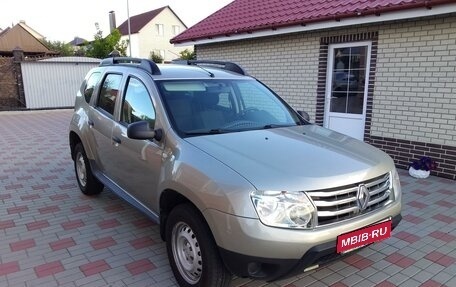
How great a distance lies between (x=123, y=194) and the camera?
13.4ft

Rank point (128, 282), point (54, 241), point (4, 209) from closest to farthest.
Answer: point (128, 282) < point (54, 241) < point (4, 209)

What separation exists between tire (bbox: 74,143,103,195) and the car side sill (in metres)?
0.20

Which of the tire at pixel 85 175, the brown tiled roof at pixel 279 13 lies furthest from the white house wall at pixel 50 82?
the tire at pixel 85 175

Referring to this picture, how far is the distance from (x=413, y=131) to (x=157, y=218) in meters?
A: 4.98

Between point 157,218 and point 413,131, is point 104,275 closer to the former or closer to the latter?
point 157,218

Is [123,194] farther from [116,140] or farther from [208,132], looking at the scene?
[208,132]

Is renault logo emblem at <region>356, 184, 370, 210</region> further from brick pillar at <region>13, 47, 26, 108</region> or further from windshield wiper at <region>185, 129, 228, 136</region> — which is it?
brick pillar at <region>13, 47, 26, 108</region>

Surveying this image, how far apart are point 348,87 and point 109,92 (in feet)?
16.1

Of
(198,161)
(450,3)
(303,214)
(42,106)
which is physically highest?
(450,3)

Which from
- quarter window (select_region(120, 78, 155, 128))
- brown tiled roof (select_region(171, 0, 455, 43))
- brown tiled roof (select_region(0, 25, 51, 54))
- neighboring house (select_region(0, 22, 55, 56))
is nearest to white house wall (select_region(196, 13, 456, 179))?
brown tiled roof (select_region(171, 0, 455, 43))

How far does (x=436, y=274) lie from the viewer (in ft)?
10.9

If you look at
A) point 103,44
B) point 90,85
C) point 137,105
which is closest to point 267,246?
point 137,105

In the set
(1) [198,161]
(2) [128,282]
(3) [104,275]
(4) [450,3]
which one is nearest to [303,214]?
(1) [198,161]

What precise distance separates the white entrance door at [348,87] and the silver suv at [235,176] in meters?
3.56
